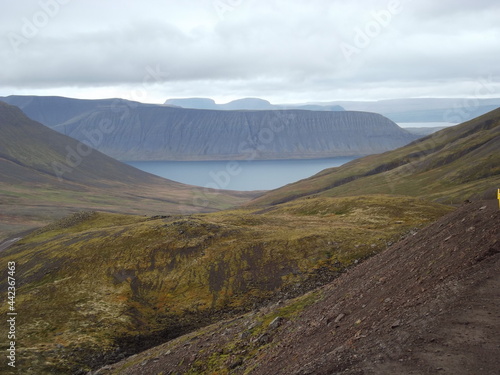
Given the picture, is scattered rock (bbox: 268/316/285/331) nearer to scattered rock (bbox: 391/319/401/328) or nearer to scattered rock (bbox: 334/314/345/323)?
scattered rock (bbox: 334/314/345/323)

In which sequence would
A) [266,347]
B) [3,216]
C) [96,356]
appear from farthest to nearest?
[3,216] < [96,356] < [266,347]

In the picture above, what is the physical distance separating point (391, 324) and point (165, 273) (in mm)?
A: 46117

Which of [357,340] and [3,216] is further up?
[357,340]

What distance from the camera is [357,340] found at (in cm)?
2075

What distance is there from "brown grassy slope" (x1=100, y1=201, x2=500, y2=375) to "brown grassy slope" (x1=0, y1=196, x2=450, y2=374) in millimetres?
9383

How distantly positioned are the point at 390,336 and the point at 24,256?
253 ft

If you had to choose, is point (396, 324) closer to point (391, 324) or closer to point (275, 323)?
point (391, 324)

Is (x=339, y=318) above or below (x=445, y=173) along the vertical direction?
below

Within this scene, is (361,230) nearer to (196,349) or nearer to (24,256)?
(196,349)

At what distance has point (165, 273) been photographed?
62.9 meters

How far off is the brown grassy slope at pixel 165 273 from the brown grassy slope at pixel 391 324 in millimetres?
9383

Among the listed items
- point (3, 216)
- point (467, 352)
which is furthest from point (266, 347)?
point (3, 216)
